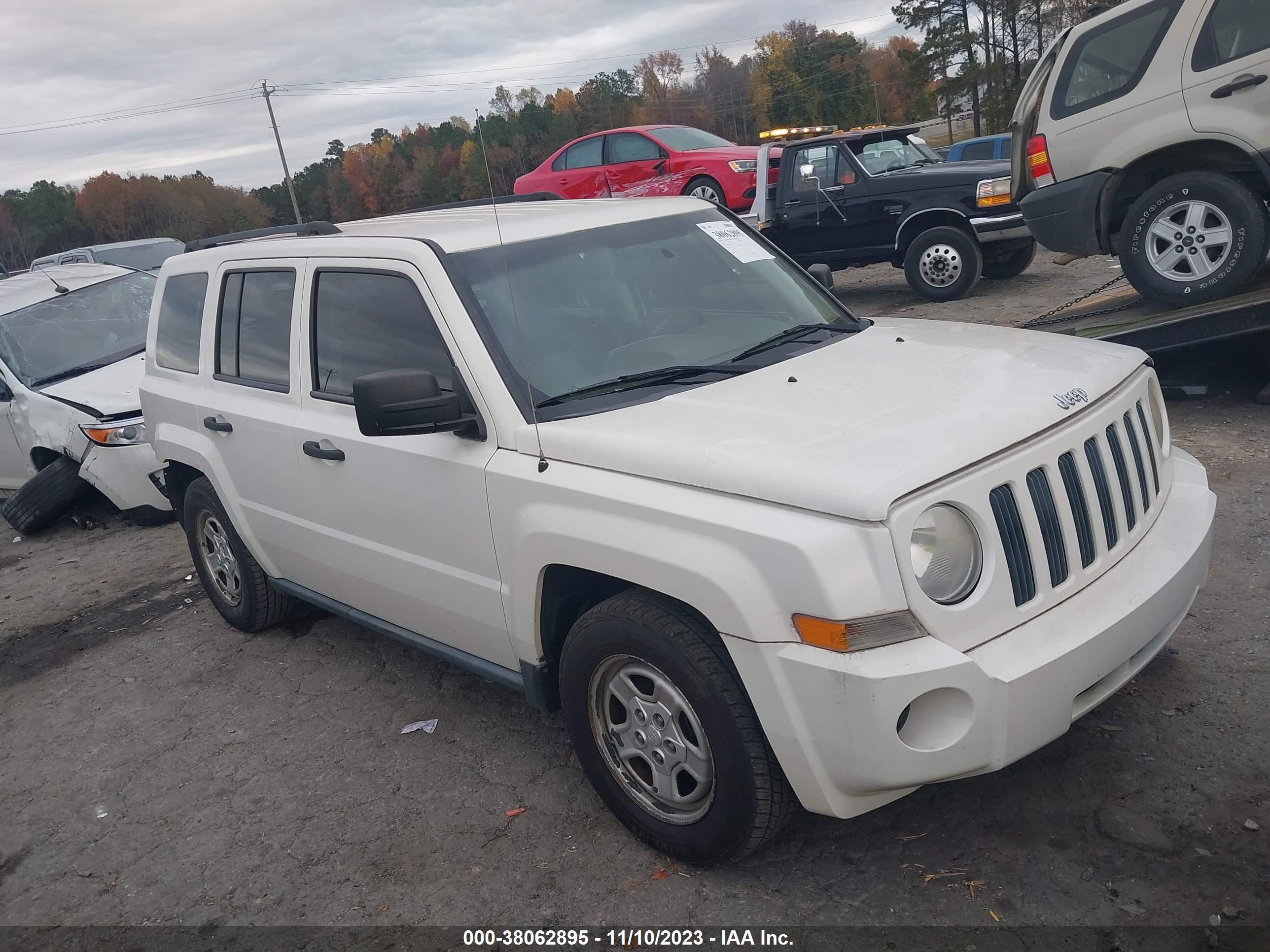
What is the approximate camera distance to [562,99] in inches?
269

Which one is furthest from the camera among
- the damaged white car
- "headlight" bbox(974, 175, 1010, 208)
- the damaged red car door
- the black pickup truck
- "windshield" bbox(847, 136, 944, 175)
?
the damaged red car door

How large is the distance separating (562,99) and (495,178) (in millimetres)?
3754

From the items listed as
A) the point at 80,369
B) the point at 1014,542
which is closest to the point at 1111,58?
the point at 1014,542

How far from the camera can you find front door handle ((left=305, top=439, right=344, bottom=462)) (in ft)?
12.5

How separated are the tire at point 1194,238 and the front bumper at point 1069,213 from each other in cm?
29

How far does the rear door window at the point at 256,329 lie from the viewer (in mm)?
4215

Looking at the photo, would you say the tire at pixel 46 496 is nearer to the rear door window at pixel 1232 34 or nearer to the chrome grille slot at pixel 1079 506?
the chrome grille slot at pixel 1079 506

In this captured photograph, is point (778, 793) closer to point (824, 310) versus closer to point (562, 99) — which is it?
point (824, 310)

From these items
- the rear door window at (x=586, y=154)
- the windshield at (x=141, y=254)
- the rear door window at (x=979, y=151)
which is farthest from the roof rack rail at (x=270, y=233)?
the rear door window at (x=979, y=151)

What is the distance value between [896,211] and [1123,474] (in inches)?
347

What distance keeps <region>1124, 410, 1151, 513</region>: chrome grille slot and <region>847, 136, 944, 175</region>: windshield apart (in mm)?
9054

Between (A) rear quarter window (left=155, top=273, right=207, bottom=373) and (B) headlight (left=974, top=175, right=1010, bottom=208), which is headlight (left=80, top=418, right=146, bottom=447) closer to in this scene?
(A) rear quarter window (left=155, top=273, right=207, bottom=373)

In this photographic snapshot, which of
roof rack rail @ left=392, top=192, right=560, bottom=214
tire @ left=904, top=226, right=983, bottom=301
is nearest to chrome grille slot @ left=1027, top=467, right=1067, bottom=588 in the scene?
roof rack rail @ left=392, top=192, right=560, bottom=214

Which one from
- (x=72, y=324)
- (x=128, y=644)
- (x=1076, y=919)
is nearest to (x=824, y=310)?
(x=1076, y=919)
